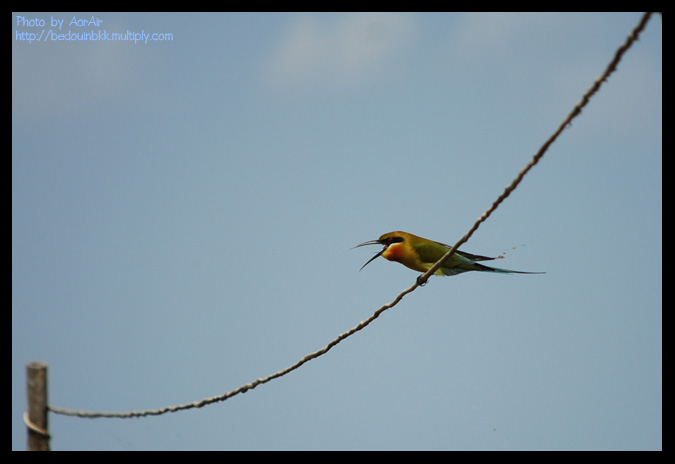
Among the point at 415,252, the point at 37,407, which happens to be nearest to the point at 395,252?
the point at 415,252

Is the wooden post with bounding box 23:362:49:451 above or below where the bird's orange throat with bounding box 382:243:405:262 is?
below

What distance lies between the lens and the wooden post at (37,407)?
3.33 metres

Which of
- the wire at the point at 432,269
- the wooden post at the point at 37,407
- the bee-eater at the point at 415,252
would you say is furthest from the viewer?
the bee-eater at the point at 415,252

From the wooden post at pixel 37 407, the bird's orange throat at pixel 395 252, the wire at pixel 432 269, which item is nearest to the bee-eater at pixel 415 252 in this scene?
the bird's orange throat at pixel 395 252

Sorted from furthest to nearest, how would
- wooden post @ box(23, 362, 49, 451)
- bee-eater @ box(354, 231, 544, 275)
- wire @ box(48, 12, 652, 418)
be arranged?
1. bee-eater @ box(354, 231, 544, 275)
2. wooden post @ box(23, 362, 49, 451)
3. wire @ box(48, 12, 652, 418)

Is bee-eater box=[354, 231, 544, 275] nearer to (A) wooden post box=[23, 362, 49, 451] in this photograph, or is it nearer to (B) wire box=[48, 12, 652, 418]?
(B) wire box=[48, 12, 652, 418]

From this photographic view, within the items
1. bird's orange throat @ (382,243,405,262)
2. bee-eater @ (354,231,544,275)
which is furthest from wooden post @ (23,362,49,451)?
bird's orange throat @ (382,243,405,262)

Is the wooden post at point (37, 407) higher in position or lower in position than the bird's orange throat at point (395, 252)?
lower

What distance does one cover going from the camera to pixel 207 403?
3293 millimetres

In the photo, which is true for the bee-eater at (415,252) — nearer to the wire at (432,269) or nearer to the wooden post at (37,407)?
the wire at (432,269)

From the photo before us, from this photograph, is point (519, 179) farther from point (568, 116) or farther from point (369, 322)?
point (369, 322)

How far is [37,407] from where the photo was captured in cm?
336

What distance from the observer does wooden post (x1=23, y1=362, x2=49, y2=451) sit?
131 inches
